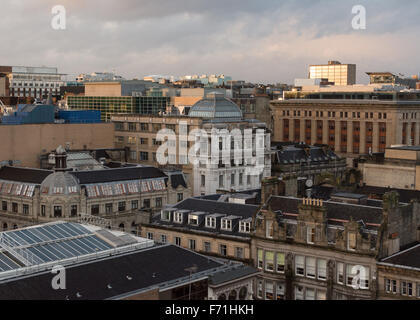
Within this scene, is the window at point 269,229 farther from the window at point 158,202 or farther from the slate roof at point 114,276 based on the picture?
the window at point 158,202

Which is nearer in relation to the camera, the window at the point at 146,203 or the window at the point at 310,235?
the window at the point at 310,235

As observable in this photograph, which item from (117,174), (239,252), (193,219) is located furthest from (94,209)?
(239,252)

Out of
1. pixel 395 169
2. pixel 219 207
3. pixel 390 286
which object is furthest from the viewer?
pixel 395 169

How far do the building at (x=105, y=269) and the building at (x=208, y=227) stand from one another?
13837 millimetres

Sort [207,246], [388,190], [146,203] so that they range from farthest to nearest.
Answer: [146,203]
[388,190]
[207,246]

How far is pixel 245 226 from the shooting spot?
84.6 meters

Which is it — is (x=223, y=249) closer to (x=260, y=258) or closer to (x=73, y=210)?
(x=260, y=258)

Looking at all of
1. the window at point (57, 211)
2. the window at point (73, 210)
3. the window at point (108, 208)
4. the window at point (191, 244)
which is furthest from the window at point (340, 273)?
the window at point (57, 211)

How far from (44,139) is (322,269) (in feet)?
267

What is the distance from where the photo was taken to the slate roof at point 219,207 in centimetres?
8781

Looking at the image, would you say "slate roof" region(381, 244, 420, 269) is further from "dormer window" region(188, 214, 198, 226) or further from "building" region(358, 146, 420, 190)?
"building" region(358, 146, 420, 190)

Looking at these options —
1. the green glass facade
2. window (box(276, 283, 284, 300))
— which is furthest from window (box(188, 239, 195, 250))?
the green glass facade

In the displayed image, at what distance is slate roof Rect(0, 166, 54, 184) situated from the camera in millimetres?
115562

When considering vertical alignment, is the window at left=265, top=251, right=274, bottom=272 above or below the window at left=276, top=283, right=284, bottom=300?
above
